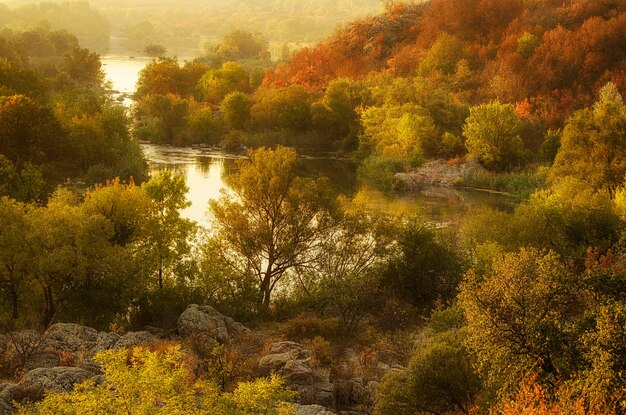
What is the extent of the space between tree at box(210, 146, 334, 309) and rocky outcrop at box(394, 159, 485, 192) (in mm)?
26169

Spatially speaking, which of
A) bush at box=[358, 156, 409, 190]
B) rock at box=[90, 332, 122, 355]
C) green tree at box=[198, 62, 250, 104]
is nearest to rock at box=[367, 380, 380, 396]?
rock at box=[90, 332, 122, 355]

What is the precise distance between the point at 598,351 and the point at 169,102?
67.0 metres

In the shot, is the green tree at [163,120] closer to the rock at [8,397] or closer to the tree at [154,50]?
the rock at [8,397]

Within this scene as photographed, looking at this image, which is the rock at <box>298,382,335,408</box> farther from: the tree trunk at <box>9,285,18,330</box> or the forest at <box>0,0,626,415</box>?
the tree trunk at <box>9,285,18,330</box>

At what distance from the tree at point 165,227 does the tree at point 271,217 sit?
1.87 m

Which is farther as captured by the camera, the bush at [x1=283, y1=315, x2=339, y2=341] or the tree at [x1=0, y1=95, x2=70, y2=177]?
the tree at [x1=0, y1=95, x2=70, y2=177]

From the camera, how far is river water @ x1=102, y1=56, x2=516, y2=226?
4794 cm

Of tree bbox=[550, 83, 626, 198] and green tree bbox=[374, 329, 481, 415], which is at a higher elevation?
tree bbox=[550, 83, 626, 198]

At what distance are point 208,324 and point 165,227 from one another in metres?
5.42

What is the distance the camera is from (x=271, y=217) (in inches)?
1225

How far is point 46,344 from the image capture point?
2161 centimetres

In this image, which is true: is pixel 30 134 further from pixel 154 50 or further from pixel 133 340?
pixel 154 50

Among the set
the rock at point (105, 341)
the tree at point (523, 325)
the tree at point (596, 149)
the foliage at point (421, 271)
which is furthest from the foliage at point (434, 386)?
the tree at point (596, 149)

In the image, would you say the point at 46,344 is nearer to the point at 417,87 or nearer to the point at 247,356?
the point at 247,356
